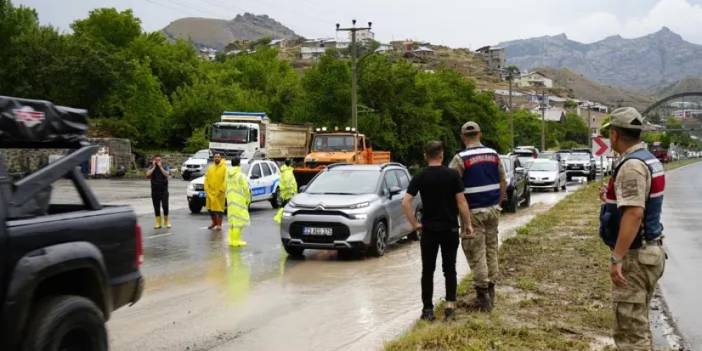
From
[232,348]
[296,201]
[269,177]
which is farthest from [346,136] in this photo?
[232,348]

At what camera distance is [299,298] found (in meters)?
9.23

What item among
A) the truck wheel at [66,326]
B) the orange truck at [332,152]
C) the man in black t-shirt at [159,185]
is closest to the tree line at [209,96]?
the orange truck at [332,152]

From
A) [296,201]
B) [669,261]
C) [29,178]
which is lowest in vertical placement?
[669,261]

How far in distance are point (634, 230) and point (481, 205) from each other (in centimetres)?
318

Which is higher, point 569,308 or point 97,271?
point 97,271

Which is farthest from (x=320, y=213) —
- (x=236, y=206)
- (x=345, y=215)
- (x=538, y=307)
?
(x=538, y=307)

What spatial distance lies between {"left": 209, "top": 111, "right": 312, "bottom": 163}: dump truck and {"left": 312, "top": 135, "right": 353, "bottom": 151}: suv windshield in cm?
604

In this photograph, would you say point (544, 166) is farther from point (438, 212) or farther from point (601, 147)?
point (438, 212)

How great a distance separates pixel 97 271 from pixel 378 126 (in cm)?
4435

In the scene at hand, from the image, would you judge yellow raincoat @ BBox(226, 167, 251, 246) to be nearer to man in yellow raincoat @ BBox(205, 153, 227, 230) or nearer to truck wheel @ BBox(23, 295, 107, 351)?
man in yellow raincoat @ BBox(205, 153, 227, 230)

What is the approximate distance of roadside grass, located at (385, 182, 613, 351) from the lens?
6.67m

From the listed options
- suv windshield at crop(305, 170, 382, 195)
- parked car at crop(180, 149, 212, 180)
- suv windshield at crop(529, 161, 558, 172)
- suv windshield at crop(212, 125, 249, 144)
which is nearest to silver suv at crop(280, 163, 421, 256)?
suv windshield at crop(305, 170, 382, 195)

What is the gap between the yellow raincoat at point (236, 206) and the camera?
14445 mm

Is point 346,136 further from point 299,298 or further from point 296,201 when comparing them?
point 299,298
